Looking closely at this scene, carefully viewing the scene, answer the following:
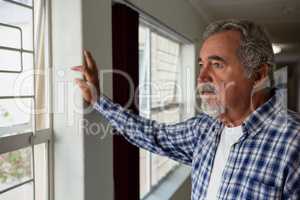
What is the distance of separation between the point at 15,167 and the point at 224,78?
3.07 feet

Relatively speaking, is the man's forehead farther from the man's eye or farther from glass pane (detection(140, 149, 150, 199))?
glass pane (detection(140, 149, 150, 199))

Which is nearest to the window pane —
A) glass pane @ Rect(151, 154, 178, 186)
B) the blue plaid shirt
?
glass pane @ Rect(151, 154, 178, 186)

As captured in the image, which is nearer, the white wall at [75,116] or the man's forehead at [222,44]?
the man's forehead at [222,44]

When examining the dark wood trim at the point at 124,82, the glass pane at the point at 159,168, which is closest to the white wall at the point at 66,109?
the dark wood trim at the point at 124,82

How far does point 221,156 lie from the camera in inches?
56.9

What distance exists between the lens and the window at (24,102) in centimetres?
143

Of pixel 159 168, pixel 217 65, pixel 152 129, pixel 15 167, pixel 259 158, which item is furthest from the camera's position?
pixel 159 168

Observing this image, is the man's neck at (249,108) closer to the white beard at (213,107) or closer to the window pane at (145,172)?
the white beard at (213,107)

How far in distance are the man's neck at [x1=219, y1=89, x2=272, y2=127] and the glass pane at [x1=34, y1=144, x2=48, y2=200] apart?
0.84 metres

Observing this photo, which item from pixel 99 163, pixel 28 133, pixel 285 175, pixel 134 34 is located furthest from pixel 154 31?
pixel 285 175

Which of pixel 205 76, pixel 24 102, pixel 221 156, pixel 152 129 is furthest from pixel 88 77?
pixel 221 156

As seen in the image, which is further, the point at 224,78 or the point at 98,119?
the point at 98,119

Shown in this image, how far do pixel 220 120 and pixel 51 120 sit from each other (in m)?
0.78

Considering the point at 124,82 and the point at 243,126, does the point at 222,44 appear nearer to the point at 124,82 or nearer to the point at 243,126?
the point at 243,126
